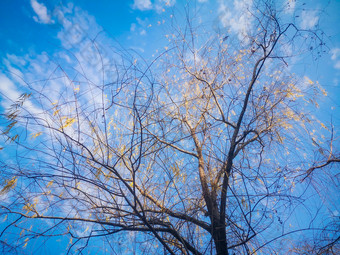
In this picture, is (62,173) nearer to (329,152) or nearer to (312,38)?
(329,152)

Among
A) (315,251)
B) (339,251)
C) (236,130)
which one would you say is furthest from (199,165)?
(339,251)

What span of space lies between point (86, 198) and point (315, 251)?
8.44ft

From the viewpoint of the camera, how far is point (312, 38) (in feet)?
6.85

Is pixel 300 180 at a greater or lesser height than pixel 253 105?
lesser

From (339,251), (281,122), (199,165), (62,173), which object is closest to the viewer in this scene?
(62,173)

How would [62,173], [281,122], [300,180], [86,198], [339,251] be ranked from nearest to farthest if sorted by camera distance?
[62,173]
[86,198]
[339,251]
[300,180]
[281,122]

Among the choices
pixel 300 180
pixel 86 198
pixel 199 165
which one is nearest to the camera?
pixel 86 198

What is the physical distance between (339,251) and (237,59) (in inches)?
102

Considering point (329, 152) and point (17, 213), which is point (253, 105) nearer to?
point (329, 152)

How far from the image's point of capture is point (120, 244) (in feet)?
6.70

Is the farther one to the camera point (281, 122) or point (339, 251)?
point (281, 122)

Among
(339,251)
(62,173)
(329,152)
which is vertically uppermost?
(329,152)

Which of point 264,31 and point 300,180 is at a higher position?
point 264,31

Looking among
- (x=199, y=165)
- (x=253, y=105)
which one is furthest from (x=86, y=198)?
(x=253, y=105)
